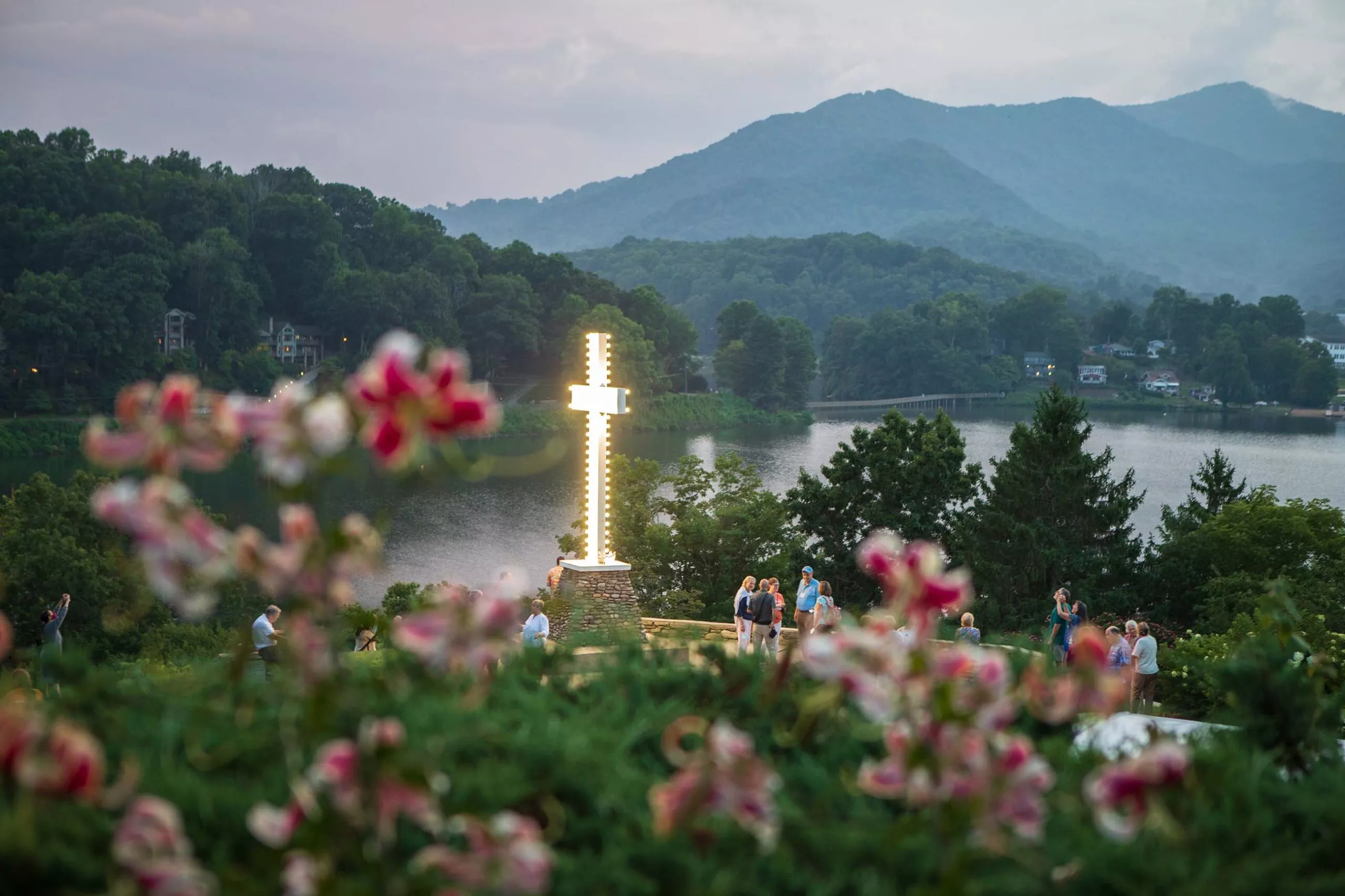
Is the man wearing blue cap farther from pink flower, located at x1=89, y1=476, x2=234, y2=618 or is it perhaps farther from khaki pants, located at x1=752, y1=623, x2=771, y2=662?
pink flower, located at x1=89, y1=476, x2=234, y2=618

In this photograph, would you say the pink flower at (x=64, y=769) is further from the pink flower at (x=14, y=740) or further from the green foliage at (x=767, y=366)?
the green foliage at (x=767, y=366)

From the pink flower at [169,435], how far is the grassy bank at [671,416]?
66.1m

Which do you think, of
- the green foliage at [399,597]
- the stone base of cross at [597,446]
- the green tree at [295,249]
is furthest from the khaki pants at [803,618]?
the green tree at [295,249]

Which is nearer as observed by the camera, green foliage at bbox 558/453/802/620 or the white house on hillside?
green foliage at bbox 558/453/802/620

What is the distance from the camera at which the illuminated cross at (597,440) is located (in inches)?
665

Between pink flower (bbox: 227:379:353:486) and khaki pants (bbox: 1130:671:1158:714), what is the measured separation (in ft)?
36.9

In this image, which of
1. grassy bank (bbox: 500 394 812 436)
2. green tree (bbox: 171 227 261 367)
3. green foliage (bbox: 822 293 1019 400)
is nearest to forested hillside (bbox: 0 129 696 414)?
green tree (bbox: 171 227 261 367)

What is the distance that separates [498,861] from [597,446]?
14.8 metres

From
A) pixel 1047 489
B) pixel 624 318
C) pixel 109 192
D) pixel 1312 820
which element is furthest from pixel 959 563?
pixel 109 192

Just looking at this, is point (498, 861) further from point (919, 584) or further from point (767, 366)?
point (767, 366)

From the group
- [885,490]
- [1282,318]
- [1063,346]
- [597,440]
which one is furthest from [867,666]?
[1282,318]

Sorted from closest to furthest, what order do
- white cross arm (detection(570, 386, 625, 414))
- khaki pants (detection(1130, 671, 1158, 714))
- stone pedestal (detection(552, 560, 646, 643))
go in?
khaki pants (detection(1130, 671, 1158, 714)) → stone pedestal (detection(552, 560, 646, 643)) → white cross arm (detection(570, 386, 625, 414))

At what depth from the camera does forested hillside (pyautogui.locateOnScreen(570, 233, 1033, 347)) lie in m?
182

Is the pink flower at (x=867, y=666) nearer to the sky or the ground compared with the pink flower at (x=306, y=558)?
nearer to the ground
